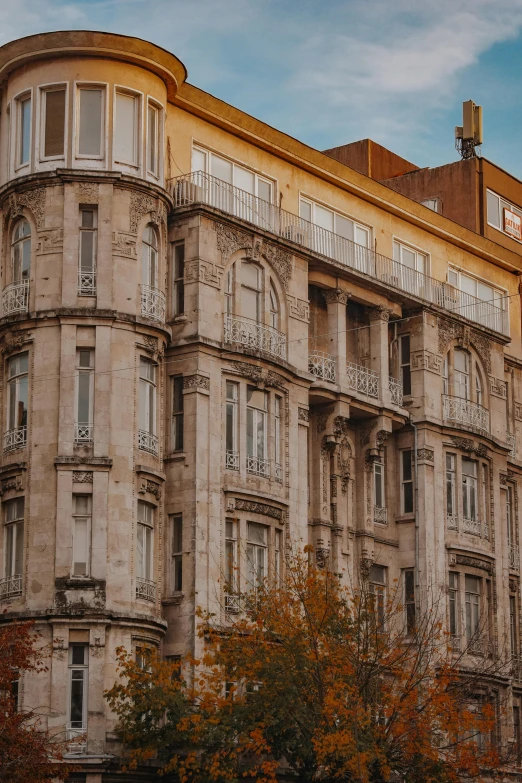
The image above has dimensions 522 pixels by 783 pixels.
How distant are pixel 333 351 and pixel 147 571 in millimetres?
12586

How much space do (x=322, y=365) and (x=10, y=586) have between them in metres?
14.6

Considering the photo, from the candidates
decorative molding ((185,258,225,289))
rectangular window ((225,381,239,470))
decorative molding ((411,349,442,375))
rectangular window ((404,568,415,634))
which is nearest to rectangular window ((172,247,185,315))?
decorative molding ((185,258,225,289))

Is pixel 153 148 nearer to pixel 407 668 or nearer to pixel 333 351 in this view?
pixel 333 351

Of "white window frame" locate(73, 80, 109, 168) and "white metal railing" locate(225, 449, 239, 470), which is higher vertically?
"white window frame" locate(73, 80, 109, 168)

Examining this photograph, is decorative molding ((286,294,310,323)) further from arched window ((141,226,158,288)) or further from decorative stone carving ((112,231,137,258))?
decorative stone carving ((112,231,137,258))

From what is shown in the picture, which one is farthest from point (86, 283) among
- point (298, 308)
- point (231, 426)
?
point (298, 308)

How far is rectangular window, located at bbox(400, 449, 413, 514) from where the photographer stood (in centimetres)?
6259

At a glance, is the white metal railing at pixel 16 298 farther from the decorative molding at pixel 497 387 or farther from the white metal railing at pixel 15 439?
the decorative molding at pixel 497 387

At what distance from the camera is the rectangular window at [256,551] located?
177 ft

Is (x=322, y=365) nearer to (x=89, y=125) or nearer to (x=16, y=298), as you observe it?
(x=16, y=298)

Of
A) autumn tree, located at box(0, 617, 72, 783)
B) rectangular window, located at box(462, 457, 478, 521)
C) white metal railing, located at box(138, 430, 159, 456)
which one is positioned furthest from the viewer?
rectangular window, located at box(462, 457, 478, 521)

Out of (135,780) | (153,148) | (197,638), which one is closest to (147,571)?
(197,638)

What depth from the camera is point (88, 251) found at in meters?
52.4

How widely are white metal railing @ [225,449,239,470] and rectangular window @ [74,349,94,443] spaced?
516 cm
